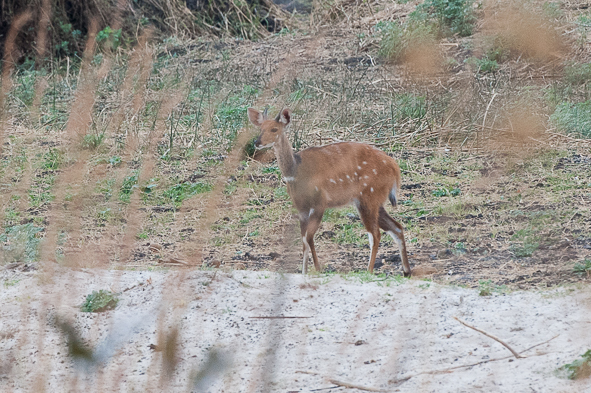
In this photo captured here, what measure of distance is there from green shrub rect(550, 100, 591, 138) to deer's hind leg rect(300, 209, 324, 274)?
4.68m

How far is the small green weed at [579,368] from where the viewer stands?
3.54 metres

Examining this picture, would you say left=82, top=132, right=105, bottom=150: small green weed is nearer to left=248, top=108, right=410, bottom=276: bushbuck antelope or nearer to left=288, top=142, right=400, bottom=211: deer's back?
left=248, top=108, right=410, bottom=276: bushbuck antelope

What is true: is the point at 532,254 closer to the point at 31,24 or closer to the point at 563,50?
the point at 563,50

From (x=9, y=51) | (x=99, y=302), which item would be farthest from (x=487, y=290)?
(x=9, y=51)

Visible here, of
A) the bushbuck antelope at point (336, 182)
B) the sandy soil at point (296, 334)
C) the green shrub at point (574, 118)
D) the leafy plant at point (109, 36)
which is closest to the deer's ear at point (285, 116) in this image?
the bushbuck antelope at point (336, 182)

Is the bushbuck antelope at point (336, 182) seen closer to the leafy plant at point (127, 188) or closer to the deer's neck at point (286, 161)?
the deer's neck at point (286, 161)

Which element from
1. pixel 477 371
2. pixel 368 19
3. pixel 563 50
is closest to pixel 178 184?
pixel 477 371

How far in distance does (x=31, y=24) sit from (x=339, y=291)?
38.2ft

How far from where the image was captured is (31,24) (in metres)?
14.8

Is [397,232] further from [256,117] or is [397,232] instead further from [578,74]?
[578,74]

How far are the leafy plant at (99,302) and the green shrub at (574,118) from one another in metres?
6.75

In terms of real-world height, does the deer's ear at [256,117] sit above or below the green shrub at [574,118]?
above

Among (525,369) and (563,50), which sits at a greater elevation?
(525,369)

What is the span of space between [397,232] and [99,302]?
2567 millimetres
